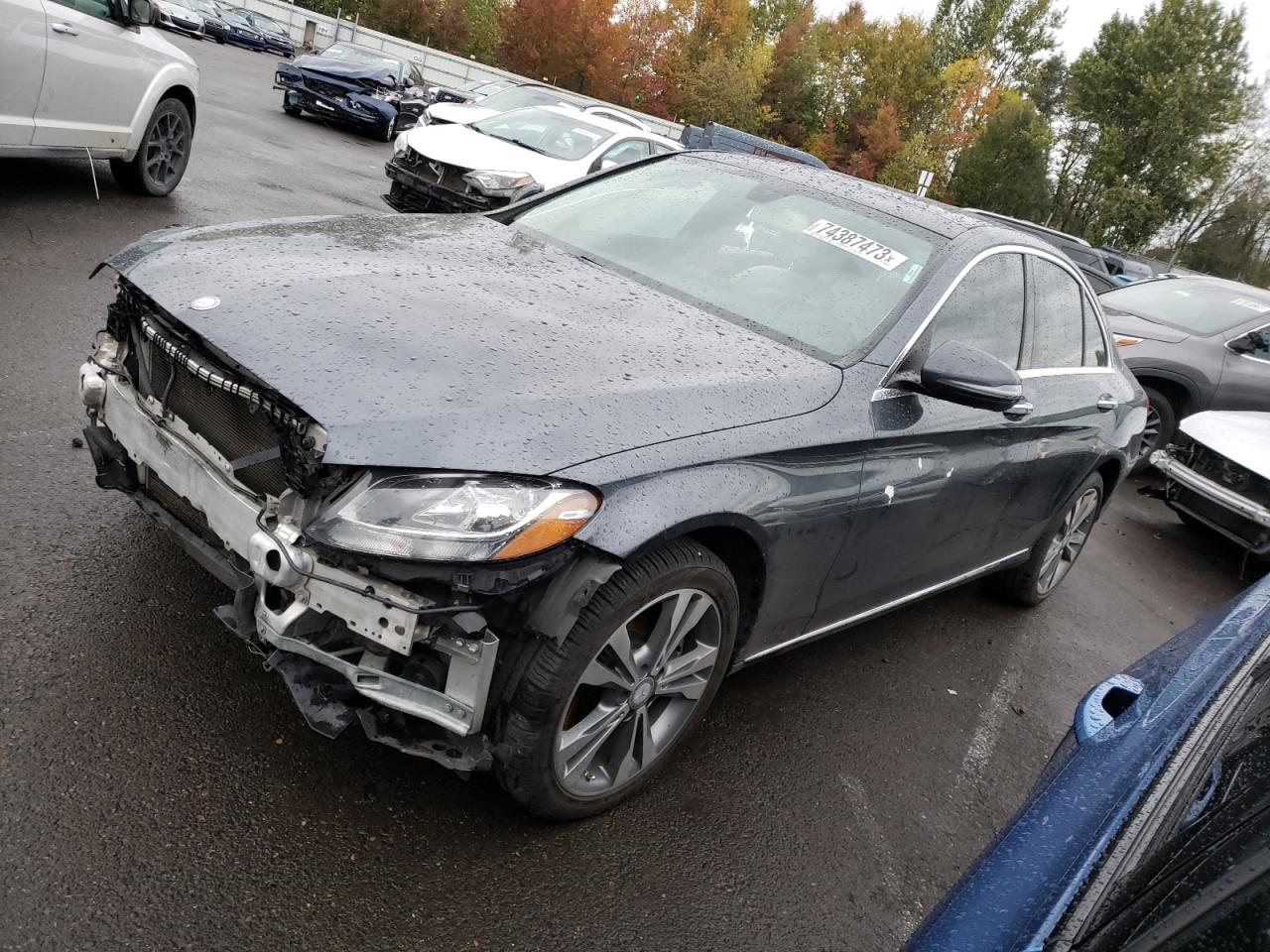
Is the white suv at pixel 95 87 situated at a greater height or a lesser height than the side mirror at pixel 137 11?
lesser

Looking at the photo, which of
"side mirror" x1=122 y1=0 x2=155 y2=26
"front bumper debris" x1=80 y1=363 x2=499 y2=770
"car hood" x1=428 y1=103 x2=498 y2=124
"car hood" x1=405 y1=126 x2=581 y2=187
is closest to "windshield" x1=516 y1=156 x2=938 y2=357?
"front bumper debris" x1=80 y1=363 x2=499 y2=770

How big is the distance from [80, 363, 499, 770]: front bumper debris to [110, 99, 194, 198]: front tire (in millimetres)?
5991

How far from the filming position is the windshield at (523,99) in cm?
1246

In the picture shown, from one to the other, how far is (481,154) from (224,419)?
791cm

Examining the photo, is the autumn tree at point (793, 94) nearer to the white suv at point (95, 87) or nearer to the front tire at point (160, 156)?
the front tire at point (160, 156)

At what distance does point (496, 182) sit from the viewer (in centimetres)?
930

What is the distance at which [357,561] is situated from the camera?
6.95 ft

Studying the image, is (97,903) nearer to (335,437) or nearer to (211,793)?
(211,793)

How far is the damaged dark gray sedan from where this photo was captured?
7.14 feet

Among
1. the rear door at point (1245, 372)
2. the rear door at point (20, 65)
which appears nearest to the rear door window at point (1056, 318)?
the rear door at point (1245, 372)

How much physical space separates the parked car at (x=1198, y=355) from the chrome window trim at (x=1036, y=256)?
3998 millimetres

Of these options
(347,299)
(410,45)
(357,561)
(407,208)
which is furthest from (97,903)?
(410,45)

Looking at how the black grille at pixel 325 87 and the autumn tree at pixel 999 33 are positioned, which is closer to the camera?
the black grille at pixel 325 87

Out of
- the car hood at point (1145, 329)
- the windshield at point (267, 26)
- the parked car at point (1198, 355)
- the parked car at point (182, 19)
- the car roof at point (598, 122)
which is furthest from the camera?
the windshield at point (267, 26)
